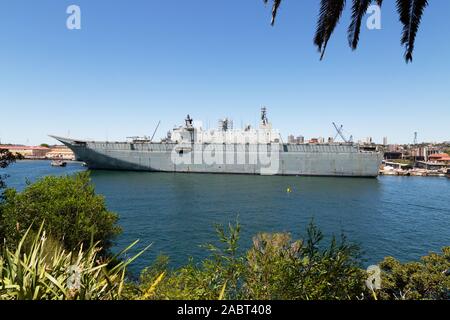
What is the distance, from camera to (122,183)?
49.4m

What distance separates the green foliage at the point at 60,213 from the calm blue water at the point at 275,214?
4290 millimetres

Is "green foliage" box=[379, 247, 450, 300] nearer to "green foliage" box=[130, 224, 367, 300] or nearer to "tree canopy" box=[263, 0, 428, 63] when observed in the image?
"green foliage" box=[130, 224, 367, 300]

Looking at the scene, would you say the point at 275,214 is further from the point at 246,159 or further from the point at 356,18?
the point at 246,159

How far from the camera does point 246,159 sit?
65562 mm

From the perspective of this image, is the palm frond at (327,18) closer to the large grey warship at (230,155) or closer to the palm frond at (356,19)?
the palm frond at (356,19)

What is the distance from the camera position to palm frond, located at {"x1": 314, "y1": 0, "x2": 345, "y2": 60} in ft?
16.0

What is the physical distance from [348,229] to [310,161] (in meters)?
40.0

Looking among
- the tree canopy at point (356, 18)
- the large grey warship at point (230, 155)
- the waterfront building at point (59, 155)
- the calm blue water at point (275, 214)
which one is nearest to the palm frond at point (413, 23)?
the tree canopy at point (356, 18)

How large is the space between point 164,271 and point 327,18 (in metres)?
7.30

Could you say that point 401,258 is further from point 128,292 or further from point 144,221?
point 144,221

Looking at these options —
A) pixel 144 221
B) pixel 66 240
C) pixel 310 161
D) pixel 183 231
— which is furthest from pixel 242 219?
pixel 310 161

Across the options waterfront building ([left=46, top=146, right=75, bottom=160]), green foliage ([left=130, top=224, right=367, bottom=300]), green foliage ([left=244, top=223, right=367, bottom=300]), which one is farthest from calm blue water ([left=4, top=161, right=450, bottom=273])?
waterfront building ([left=46, top=146, right=75, bottom=160])

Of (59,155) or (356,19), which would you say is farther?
(59,155)

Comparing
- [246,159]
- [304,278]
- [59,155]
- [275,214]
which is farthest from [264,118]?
[59,155]
